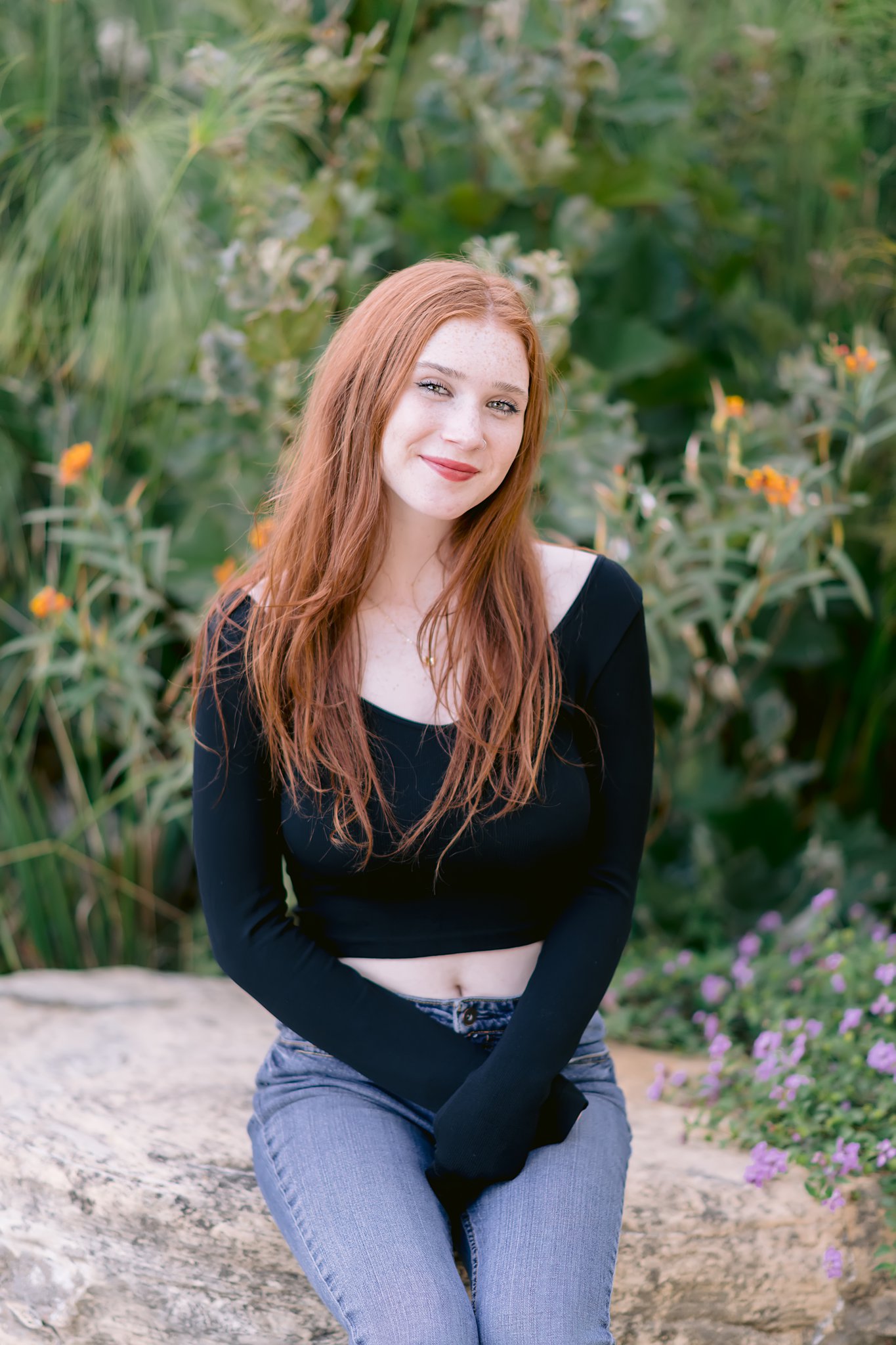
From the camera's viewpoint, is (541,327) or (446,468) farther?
(541,327)

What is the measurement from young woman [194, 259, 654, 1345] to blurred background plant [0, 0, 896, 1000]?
1.64 feet

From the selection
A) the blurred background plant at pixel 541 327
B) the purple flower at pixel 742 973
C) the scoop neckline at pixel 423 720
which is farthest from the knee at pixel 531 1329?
the blurred background plant at pixel 541 327

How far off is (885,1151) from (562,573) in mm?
810

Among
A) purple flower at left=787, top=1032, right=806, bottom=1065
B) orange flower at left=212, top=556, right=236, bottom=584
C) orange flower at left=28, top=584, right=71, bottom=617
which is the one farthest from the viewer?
orange flower at left=212, top=556, right=236, bottom=584

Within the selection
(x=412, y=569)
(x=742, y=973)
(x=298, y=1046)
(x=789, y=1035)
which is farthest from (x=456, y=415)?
(x=742, y=973)

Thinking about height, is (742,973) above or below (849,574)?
below

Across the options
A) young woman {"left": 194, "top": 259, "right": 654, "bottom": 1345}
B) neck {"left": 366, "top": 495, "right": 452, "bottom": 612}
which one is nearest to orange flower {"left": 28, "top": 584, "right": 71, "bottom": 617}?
young woman {"left": 194, "top": 259, "right": 654, "bottom": 1345}

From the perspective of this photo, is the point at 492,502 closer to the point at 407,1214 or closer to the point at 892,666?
the point at 407,1214

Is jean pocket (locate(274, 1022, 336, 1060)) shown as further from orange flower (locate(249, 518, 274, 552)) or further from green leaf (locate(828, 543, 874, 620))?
green leaf (locate(828, 543, 874, 620))

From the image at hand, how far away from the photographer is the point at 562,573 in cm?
139

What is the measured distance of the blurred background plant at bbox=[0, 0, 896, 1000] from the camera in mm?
1940

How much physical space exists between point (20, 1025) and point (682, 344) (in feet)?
5.75

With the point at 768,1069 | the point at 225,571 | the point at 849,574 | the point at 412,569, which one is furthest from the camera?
the point at 225,571

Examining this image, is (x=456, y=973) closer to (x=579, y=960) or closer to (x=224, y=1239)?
(x=579, y=960)
